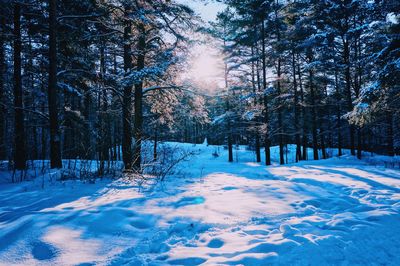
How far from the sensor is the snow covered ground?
2.33 meters

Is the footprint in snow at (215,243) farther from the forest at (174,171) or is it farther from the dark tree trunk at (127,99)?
the dark tree trunk at (127,99)

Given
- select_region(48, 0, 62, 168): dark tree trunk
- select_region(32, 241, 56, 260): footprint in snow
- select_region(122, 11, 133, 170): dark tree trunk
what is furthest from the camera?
select_region(122, 11, 133, 170): dark tree trunk

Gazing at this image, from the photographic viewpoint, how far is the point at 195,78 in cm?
1040

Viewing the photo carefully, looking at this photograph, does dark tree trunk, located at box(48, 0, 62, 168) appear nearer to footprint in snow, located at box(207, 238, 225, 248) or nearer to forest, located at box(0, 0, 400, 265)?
forest, located at box(0, 0, 400, 265)

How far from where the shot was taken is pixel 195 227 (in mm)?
3148

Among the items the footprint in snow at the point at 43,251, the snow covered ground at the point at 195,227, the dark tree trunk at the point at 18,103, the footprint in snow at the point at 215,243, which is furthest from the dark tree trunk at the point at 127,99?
the footprint in snow at the point at 215,243

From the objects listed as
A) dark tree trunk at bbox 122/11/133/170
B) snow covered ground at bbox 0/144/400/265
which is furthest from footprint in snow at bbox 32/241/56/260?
dark tree trunk at bbox 122/11/133/170

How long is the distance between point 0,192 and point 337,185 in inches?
308

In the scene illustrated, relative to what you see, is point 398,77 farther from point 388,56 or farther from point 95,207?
point 95,207

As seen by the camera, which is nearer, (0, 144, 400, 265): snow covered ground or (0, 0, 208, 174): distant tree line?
(0, 144, 400, 265): snow covered ground

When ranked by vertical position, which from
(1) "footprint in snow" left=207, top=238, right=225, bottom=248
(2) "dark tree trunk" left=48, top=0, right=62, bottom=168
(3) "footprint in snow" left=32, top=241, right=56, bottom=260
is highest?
(2) "dark tree trunk" left=48, top=0, right=62, bottom=168

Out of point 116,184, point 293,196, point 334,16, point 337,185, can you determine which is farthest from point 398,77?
point 116,184

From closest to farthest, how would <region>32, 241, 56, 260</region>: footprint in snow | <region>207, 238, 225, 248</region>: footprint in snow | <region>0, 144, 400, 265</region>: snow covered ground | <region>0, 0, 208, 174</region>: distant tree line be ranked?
1. <region>32, 241, 56, 260</region>: footprint in snow
2. <region>0, 144, 400, 265</region>: snow covered ground
3. <region>207, 238, 225, 248</region>: footprint in snow
4. <region>0, 0, 208, 174</region>: distant tree line

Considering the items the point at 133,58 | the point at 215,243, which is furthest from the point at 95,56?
the point at 215,243
